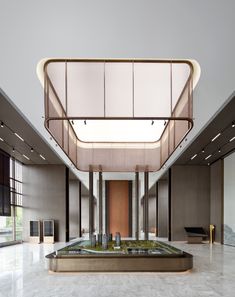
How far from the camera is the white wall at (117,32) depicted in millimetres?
8180

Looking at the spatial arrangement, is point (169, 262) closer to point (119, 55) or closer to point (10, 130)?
point (119, 55)

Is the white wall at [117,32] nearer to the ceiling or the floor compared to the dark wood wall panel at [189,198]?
nearer to the ceiling

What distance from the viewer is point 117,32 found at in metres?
9.44

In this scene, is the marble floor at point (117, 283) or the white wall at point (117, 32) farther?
the marble floor at point (117, 283)

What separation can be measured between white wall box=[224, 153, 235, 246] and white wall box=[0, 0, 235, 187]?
49.9 feet

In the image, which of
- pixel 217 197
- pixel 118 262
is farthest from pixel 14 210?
pixel 118 262

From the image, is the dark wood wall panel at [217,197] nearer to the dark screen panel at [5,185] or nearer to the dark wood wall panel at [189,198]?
the dark wood wall panel at [189,198]

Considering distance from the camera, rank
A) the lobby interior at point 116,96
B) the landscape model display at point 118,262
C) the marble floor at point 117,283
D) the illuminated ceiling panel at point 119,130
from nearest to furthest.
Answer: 1. the lobby interior at point 116,96
2. the marble floor at point 117,283
3. the landscape model display at point 118,262
4. the illuminated ceiling panel at point 119,130

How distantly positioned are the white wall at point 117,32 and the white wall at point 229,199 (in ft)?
49.9

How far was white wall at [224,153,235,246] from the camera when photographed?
86.7 feet

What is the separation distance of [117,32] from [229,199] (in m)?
20.6

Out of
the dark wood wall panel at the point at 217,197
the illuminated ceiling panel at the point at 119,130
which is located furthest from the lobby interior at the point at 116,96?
the dark wood wall panel at the point at 217,197

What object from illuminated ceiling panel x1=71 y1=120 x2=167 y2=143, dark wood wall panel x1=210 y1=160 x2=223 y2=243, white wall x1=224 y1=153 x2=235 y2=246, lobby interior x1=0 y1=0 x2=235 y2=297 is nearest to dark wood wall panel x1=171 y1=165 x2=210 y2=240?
dark wood wall panel x1=210 y1=160 x2=223 y2=243

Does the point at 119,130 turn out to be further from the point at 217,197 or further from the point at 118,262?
the point at 118,262
